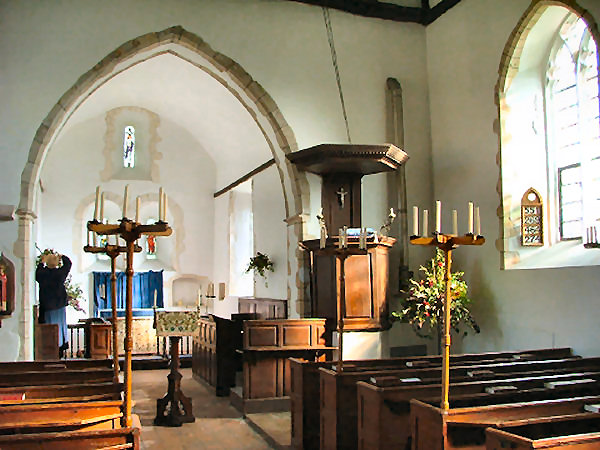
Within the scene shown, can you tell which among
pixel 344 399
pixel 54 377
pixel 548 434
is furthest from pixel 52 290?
pixel 548 434

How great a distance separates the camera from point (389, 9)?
8602 mm

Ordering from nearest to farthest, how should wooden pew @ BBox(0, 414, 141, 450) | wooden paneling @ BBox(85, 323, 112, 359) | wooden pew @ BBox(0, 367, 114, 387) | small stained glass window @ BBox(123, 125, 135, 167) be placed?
wooden pew @ BBox(0, 414, 141, 450), wooden pew @ BBox(0, 367, 114, 387), wooden paneling @ BBox(85, 323, 112, 359), small stained glass window @ BBox(123, 125, 135, 167)

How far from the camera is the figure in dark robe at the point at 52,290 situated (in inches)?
347

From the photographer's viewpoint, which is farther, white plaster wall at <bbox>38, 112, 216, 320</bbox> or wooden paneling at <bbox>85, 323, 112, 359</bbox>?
white plaster wall at <bbox>38, 112, 216, 320</bbox>

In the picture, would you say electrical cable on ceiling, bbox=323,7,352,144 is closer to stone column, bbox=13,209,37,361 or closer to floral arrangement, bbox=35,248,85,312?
stone column, bbox=13,209,37,361

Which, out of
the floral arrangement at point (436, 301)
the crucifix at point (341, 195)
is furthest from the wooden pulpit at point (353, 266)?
the floral arrangement at point (436, 301)

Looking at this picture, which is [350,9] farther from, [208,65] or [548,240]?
[548,240]

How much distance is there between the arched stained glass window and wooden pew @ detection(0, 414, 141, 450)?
5.22 m

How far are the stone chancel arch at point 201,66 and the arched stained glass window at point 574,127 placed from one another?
293cm

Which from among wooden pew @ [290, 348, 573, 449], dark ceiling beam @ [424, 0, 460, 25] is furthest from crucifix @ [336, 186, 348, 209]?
wooden pew @ [290, 348, 573, 449]

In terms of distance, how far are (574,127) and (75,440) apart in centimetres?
594

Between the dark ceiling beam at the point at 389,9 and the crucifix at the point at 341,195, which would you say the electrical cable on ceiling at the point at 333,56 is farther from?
the crucifix at the point at 341,195

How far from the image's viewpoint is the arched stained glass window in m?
6.70

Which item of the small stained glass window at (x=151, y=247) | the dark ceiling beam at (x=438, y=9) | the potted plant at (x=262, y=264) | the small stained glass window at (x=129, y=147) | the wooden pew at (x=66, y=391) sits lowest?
the wooden pew at (x=66, y=391)
